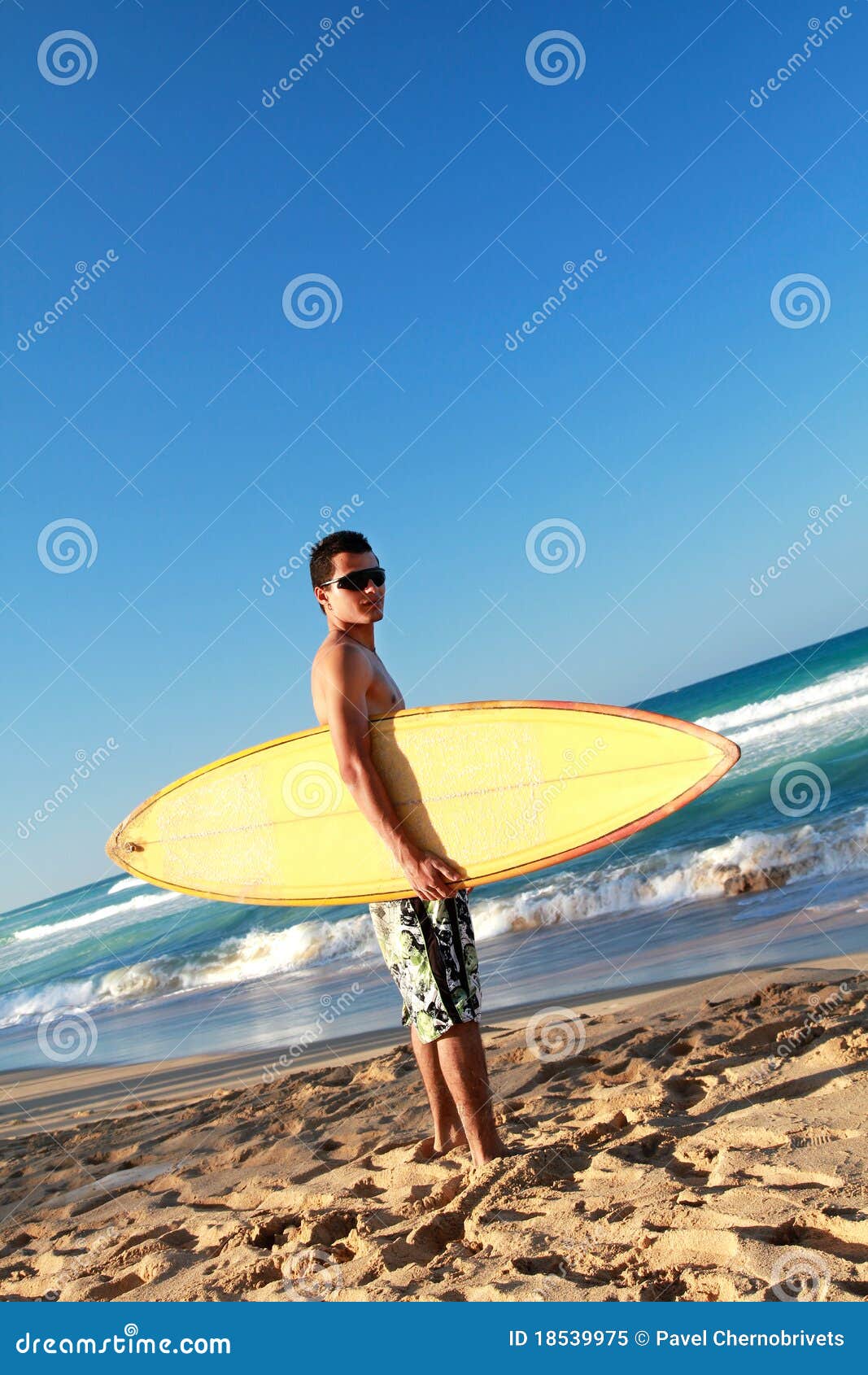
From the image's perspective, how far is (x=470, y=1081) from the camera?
2.46 meters

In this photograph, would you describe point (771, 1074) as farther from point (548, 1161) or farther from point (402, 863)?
point (402, 863)

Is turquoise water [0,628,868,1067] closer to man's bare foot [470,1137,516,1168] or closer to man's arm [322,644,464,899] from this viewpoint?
man's bare foot [470,1137,516,1168]

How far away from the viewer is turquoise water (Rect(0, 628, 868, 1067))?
535cm

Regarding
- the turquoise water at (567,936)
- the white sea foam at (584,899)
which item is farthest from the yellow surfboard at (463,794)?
the white sea foam at (584,899)

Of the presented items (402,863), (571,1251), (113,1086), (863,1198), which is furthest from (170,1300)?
(113,1086)

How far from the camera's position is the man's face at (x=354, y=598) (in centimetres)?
265

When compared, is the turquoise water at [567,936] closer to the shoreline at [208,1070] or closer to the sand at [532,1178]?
the shoreline at [208,1070]

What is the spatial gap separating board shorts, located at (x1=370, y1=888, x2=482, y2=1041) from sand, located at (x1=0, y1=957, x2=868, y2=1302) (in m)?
0.41

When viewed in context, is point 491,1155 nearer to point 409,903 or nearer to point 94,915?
point 409,903

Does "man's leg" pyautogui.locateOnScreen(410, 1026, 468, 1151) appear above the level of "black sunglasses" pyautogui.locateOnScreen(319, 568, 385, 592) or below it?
below

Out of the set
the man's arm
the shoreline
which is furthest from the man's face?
the shoreline

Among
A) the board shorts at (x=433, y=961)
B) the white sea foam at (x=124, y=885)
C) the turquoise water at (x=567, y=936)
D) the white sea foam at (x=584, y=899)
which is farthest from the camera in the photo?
the white sea foam at (x=124, y=885)

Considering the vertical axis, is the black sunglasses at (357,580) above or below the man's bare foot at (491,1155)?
above

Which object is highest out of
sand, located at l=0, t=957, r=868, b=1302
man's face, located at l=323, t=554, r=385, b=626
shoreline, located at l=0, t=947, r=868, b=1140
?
man's face, located at l=323, t=554, r=385, b=626
